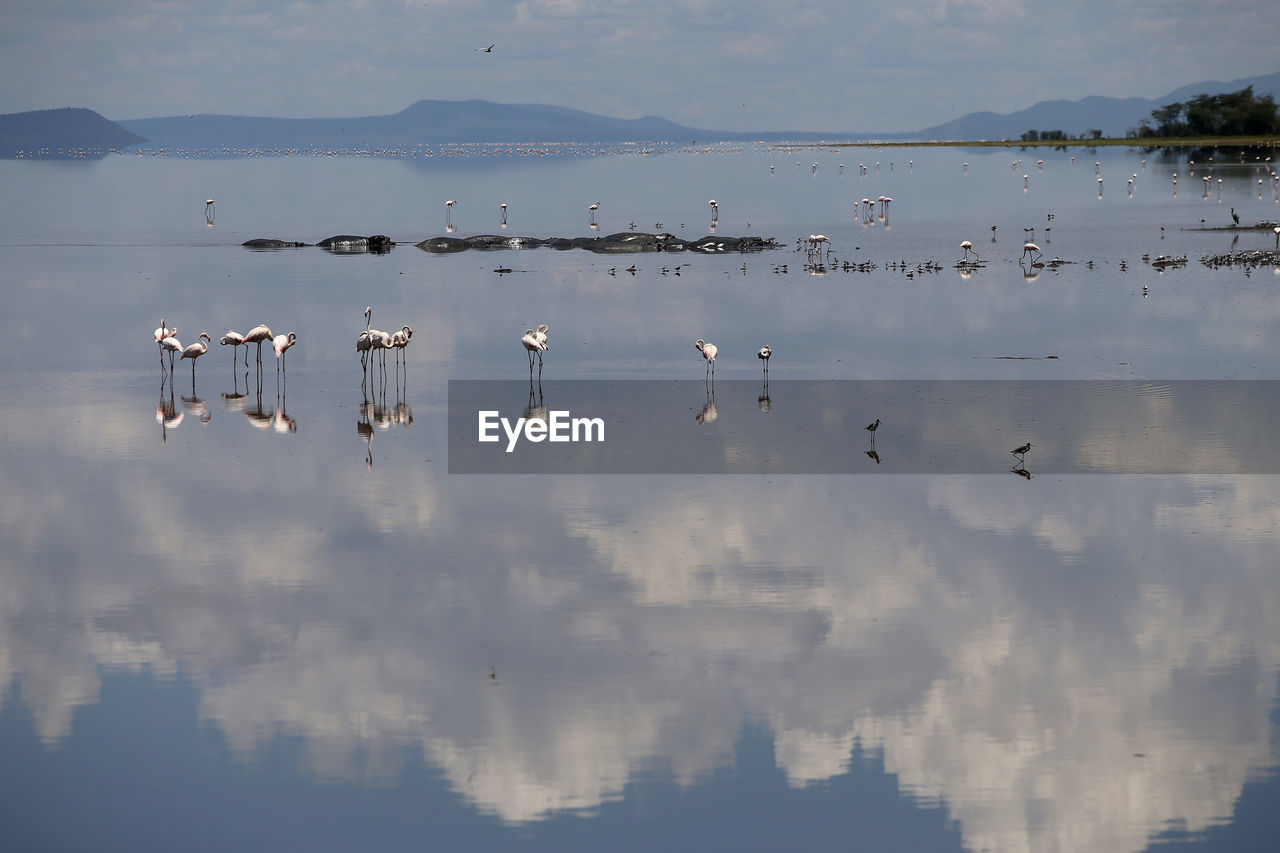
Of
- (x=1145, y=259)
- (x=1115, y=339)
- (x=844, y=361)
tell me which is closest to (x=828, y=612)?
(x=844, y=361)

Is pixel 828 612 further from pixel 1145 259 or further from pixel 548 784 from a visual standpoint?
pixel 1145 259

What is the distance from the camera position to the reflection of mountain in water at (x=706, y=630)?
8.88 meters

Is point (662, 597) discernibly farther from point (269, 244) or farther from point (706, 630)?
point (269, 244)

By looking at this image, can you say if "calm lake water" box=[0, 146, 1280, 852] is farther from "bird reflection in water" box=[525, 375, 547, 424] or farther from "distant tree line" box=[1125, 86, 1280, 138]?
"distant tree line" box=[1125, 86, 1280, 138]

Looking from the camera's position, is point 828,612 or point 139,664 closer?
point 139,664

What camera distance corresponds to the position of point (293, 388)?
21672mm

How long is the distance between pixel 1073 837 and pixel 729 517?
20.4 ft

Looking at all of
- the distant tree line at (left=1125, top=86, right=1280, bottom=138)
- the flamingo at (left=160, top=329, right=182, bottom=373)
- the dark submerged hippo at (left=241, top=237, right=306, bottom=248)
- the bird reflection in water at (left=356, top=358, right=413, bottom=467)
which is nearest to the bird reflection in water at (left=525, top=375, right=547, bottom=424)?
the bird reflection in water at (left=356, top=358, right=413, bottom=467)

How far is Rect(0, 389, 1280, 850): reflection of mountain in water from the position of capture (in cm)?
888

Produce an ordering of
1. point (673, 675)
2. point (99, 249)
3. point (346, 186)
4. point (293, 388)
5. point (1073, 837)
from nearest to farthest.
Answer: point (1073, 837), point (673, 675), point (293, 388), point (99, 249), point (346, 186)

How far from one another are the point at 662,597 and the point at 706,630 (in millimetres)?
827

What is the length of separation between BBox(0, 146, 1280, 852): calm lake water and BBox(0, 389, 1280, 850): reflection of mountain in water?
0.04 meters

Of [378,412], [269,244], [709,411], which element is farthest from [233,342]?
[269,244]

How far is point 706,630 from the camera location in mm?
10891
